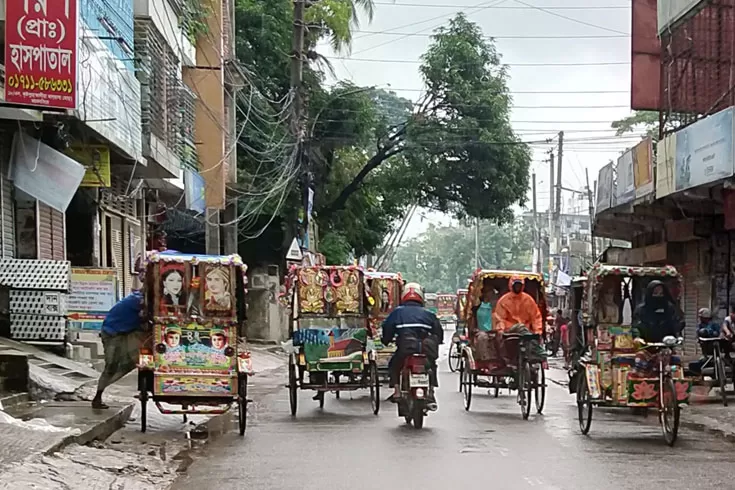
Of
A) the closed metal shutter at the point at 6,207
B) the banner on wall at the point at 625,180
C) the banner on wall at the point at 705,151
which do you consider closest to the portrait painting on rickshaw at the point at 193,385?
the closed metal shutter at the point at 6,207

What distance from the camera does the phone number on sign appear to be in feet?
45.6

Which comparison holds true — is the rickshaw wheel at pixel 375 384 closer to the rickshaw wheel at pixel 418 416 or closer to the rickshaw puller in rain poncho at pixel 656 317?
the rickshaw wheel at pixel 418 416

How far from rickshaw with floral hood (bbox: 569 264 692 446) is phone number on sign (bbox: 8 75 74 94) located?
25.4ft

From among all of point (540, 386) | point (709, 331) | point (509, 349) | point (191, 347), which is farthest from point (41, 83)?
point (709, 331)

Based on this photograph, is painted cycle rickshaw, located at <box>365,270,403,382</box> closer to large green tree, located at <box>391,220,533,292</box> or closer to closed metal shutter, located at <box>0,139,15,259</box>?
closed metal shutter, located at <box>0,139,15,259</box>

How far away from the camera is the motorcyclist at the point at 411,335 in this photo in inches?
555

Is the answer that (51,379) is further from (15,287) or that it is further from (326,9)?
(326,9)

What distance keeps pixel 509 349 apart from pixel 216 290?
5194 mm

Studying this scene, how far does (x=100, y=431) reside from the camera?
11.7m

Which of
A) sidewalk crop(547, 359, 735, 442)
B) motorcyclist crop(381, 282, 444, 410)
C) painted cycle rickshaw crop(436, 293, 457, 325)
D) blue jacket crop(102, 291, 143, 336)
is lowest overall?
painted cycle rickshaw crop(436, 293, 457, 325)

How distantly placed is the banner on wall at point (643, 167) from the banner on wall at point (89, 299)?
11.1 meters

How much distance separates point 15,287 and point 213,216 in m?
13.5

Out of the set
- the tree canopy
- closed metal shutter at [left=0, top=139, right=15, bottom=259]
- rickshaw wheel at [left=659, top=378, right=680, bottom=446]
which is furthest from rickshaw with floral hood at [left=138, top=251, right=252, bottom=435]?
the tree canopy

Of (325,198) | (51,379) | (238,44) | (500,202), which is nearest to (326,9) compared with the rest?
(238,44)
